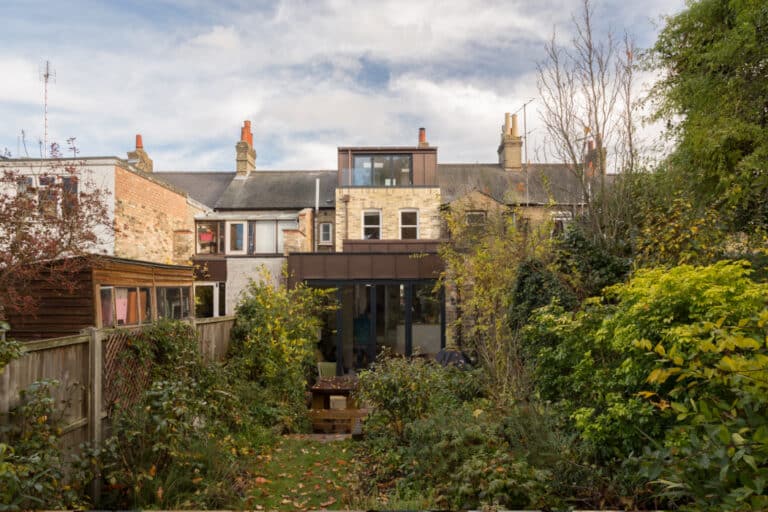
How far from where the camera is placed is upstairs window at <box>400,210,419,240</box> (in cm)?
2145

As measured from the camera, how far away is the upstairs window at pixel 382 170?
850 inches

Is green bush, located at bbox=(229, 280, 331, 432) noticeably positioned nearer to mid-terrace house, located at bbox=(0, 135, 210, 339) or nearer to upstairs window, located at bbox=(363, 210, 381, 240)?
mid-terrace house, located at bbox=(0, 135, 210, 339)

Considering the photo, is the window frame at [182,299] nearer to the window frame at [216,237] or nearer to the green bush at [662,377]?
the window frame at [216,237]

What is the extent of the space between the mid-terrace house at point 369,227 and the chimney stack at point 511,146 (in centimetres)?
7

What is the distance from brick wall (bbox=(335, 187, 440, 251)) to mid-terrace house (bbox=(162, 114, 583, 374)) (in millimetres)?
43

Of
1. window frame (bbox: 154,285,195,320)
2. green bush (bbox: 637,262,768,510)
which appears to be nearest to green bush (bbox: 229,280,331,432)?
window frame (bbox: 154,285,195,320)

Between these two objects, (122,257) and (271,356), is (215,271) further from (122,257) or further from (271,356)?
(271,356)

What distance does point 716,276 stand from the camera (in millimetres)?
4980

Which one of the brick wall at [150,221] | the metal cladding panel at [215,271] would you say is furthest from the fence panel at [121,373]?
the metal cladding panel at [215,271]

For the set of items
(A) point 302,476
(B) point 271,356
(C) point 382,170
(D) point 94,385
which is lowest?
(A) point 302,476

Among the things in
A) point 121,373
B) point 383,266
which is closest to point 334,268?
point 383,266

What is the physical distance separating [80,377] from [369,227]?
54.0ft

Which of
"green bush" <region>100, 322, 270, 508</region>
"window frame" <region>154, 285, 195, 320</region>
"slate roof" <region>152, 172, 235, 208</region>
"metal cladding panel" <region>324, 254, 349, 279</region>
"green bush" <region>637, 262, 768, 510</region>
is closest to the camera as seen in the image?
"green bush" <region>637, 262, 768, 510</region>

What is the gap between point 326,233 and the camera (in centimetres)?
2398
